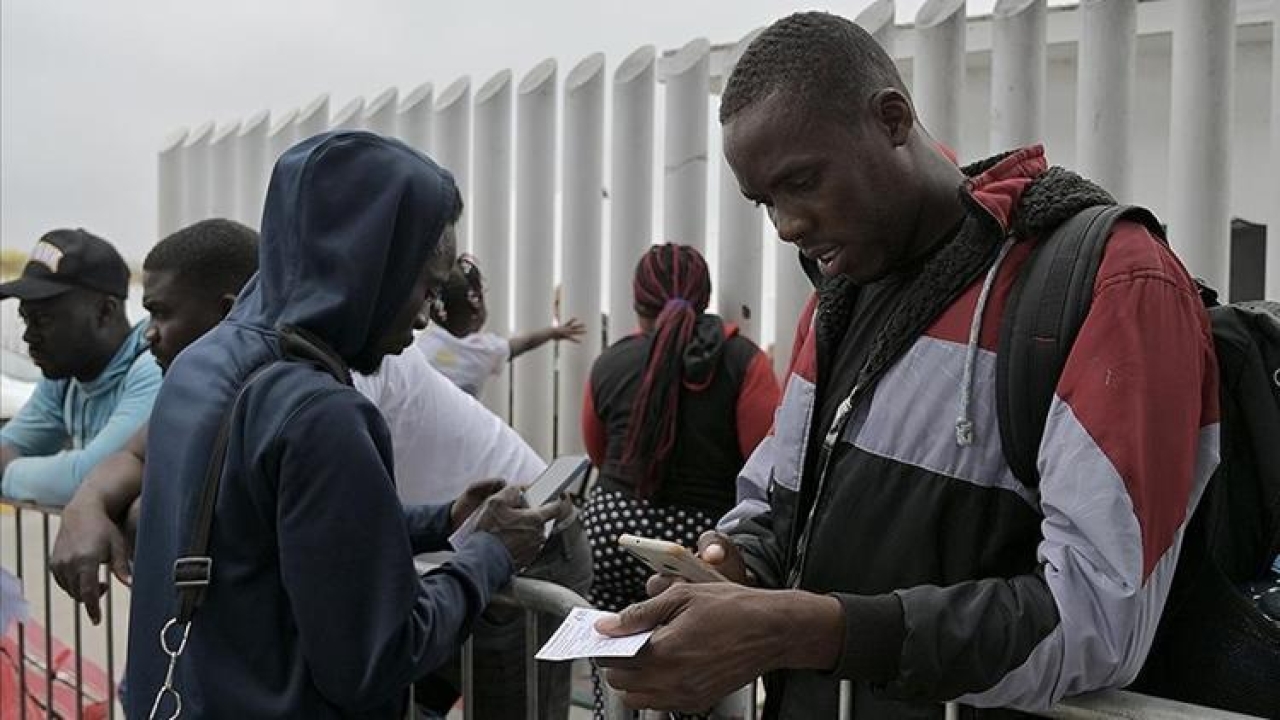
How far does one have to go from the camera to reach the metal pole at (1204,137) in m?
3.73

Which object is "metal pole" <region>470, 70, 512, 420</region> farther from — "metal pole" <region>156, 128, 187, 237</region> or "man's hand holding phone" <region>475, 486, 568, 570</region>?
"man's hand holding phone" <region>475, 486, 568, 570</region>

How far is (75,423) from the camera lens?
3576mm

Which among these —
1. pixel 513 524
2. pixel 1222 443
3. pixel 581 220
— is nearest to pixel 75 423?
pixel 513 524

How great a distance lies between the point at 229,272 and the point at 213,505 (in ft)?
3.95

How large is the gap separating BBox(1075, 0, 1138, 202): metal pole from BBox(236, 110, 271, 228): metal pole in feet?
15.0

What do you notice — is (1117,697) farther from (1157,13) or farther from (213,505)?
(1157,13)

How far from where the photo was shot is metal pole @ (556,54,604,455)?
5.21m

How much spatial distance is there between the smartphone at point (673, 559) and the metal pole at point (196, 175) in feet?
20.0

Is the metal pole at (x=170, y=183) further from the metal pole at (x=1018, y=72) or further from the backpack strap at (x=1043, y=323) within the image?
the backpack strap at (x=1043, y=323)

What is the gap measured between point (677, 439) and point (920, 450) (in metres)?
2.69

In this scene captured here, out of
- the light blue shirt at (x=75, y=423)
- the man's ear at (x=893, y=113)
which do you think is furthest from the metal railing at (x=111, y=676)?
the man's ear at (x=893, y=113)

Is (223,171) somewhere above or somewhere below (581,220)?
above

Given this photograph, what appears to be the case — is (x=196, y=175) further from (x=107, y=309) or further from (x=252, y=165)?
(x=107, y=309)

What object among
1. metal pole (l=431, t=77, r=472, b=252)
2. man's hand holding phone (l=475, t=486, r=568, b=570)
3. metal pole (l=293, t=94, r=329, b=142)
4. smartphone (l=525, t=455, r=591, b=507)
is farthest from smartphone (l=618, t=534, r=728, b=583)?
metal pole (l=293, t=94, r=329, b=142)
